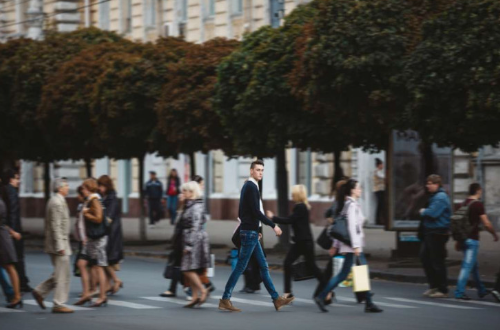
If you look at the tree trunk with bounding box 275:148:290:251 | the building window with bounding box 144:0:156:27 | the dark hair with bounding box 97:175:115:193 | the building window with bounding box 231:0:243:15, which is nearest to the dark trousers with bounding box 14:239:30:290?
the dark hair with bounding box 97:175:115:193

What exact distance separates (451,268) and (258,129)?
189 inches

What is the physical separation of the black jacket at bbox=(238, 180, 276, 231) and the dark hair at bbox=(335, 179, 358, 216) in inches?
38.7

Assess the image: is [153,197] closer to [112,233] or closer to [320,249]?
[320,249]

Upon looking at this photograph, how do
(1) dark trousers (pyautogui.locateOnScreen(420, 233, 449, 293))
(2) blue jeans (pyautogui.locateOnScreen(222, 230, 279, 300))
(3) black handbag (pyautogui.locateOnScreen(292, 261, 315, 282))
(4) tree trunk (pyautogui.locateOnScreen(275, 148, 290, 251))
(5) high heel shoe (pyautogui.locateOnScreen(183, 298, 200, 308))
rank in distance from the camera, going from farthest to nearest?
1. (4) tree trunk (pyautogui.locateOnScreen(275, 148, 290, 251))
2. (1) dark trousers (pyautogui.locateOnScreen(420, 233, 449, 293))
3. (3) black handbag (pyautogui.locateOnScreen(292, 261, 315, 282))
4. (5) high heel shoe (pyautogui.locateOnScreen(183, 298, 200, 308))
5. (2) blue jeans (pyautogui.locateOnScreen(222, 230, 279, 300))

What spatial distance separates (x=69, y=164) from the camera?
50.0 metres

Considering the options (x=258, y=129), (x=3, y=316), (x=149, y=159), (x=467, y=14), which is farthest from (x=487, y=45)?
(x=149, y=159)

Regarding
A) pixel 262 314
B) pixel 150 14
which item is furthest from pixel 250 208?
pixel 150 14

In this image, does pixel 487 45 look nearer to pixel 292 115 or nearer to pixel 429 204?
pixel 429 204

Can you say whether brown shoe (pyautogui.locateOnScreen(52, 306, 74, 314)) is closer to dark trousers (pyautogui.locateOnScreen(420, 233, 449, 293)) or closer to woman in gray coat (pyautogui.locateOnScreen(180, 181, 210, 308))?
woman in gray coat (pyautogui.locateOnScreen(180, 181, 210, 308))

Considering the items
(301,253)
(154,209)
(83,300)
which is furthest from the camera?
(154,209)

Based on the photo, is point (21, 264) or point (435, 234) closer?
point (435, 234)

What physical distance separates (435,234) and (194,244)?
3.39 m

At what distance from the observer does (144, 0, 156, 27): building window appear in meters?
46.0

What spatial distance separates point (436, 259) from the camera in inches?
699
